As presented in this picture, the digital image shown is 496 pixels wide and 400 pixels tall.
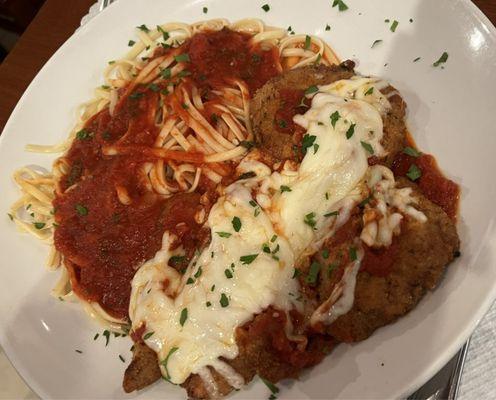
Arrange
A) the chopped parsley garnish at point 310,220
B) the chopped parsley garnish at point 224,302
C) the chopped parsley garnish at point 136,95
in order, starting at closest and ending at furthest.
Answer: the chopped parsley garnish at point 224,302
the chopped parsley garnish at point 310,220
the chopped parsley garnish at point 136,95

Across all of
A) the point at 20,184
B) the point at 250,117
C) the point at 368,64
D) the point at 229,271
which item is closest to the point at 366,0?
the point at 368,64

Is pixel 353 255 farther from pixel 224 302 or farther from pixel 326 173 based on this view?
pixel 224 302

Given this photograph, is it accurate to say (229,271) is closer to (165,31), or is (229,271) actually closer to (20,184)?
(20,184)

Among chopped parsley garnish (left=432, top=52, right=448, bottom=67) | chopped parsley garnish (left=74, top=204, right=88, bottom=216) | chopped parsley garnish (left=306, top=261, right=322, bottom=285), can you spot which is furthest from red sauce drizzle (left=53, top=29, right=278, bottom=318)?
chopped parsley garnish (left=432, top=52, right=448, bottom=67)

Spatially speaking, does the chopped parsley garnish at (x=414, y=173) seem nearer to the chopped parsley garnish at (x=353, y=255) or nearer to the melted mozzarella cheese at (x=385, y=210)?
the melted mozzarella cheese at (x=385, y=210)

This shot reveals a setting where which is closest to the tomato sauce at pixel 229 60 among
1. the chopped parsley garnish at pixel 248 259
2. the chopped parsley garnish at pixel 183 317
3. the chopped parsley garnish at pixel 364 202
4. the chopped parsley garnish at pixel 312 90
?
the chopped parsley garnish at pixel 312 90

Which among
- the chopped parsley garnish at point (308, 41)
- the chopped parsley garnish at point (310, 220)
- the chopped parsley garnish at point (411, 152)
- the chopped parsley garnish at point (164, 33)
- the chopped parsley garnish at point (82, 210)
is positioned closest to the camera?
the chopped parsley garnish at point (310, 220)
